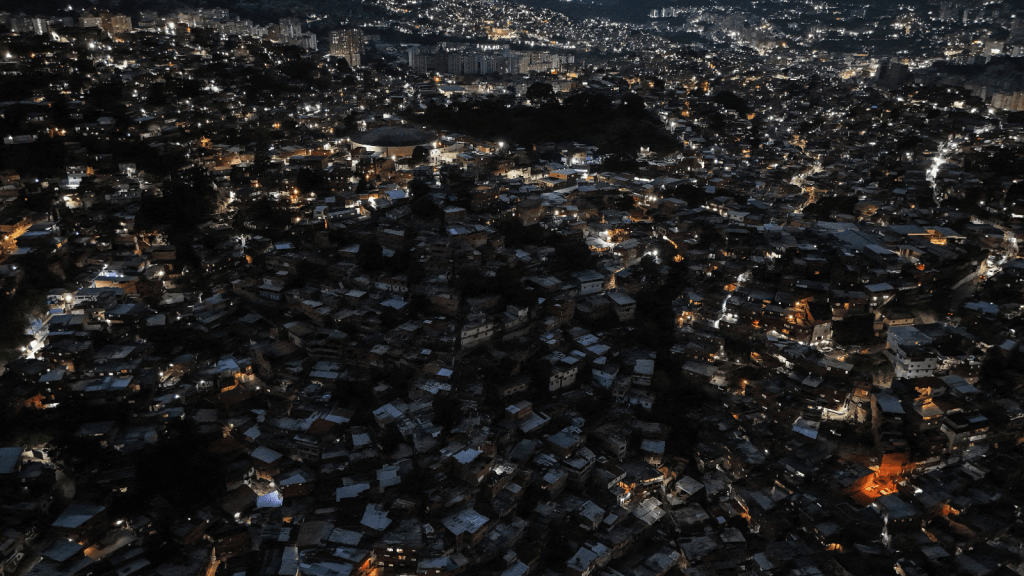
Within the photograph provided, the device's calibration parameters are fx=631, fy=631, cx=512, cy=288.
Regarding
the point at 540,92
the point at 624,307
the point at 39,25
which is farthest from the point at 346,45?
the point at 624,307

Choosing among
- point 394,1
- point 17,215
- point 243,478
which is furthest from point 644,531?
point 394,1

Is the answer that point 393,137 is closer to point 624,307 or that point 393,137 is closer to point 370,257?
point 370,257

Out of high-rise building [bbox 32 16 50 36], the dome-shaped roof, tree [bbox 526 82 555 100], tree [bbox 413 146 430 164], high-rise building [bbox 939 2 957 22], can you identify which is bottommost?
tree [bbox 413 146 430 164]

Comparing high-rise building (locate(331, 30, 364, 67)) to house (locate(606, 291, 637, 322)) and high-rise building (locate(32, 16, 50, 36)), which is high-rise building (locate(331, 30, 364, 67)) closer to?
high-rise building (locate(32, 16, 50, 36))

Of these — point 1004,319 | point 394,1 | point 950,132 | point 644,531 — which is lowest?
point 644,531

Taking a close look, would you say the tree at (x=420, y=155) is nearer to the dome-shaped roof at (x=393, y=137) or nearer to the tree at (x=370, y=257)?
the dome-shaped roof at (x=393, y=137)

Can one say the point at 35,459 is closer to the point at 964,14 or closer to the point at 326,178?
the point at 326,178

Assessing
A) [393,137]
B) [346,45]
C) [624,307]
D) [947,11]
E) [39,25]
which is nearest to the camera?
[624,307]

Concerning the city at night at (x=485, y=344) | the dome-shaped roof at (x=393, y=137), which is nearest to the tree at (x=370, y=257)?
the city at night at (x=485, y=344)

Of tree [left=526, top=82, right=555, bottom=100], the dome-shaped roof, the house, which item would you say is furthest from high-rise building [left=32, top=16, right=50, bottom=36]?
the house
